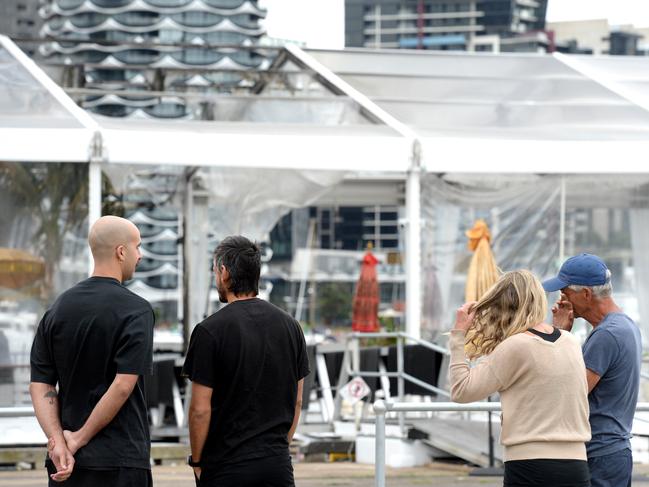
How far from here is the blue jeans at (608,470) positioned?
4.10 metres

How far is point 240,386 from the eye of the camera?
Result: 12.9ft

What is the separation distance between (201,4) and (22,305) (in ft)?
432

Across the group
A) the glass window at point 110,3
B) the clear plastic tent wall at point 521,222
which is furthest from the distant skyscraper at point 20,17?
the clear plastic tent wall at point 521,222

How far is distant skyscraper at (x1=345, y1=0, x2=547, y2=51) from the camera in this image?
550ft

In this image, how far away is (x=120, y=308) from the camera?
12.4 feet

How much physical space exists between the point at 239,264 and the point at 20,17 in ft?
507

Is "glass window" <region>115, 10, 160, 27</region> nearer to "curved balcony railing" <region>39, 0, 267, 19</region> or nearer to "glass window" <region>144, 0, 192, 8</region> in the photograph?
"curved balcony railing" <region>39, 0, 267, 19</region>

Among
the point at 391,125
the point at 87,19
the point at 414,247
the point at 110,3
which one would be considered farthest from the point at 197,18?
the point at 414,247

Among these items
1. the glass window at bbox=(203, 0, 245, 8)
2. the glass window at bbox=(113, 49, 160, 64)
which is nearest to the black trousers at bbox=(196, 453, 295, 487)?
the glass window at bbox=(113, 49, 160, 64)

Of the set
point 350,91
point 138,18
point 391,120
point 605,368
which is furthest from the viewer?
point 138,18

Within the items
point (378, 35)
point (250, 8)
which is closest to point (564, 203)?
point (250, 8)

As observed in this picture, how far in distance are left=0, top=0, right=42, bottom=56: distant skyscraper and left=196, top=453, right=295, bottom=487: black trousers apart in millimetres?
150105

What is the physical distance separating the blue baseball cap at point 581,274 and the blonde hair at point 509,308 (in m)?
0.34

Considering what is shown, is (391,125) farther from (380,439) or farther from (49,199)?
(380,439)
